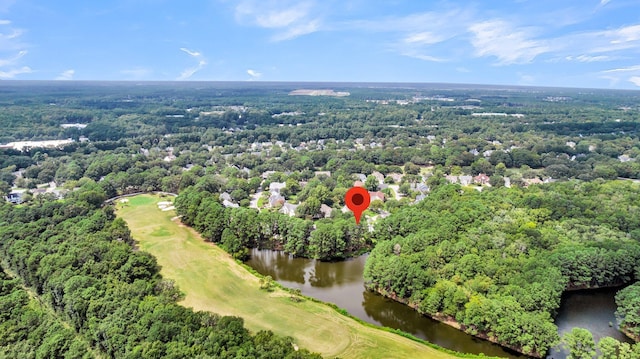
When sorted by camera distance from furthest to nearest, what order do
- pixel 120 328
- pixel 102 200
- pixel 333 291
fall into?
pixel 102 200, pixel 333 291, pixel 120 328

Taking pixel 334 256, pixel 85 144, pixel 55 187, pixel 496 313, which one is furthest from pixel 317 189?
pixel 85 144

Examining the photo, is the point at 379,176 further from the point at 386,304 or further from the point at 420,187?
the point at 386,304

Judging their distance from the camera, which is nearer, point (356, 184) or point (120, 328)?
point (120, 328)

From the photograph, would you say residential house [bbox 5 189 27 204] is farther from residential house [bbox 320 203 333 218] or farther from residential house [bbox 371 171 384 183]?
residential house [bbox 371 171 384 183]

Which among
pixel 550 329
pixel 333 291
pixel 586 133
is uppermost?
pixel 586 133

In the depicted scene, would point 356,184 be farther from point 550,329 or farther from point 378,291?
point 550,329

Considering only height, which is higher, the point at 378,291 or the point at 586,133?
the point at 586,133
